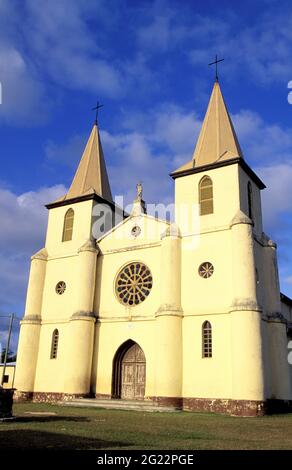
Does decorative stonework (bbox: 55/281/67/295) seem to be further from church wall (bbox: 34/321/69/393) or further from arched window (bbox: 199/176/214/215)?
arched window (bbox: 199/176/214/215)

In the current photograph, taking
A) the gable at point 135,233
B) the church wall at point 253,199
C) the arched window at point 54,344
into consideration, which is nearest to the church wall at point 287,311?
the church wall at point 253,199

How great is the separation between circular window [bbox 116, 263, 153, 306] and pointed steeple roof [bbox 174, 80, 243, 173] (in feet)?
21.5

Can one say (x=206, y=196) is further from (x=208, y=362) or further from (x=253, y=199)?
(x=208, y=362)

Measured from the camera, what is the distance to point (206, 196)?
25.4 meters

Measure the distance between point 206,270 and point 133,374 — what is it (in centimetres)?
727

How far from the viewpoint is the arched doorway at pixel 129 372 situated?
2436cm

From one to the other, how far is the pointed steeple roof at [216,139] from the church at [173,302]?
3.4 inches

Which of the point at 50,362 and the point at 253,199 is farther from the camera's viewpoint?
the point at 50,362

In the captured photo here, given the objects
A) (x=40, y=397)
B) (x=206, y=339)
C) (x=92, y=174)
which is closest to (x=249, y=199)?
(x=206, y=339)

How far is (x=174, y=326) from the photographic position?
22.7m

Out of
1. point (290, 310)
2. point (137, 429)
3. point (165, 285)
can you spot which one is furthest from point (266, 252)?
point (137, 429)

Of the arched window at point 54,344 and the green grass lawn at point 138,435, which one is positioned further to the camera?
the arched window at point 54,344

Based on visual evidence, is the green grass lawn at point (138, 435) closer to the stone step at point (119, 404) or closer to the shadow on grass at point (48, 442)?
the shadow on grass at point (48, 442)

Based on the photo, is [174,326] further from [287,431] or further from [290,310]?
[290,310]
